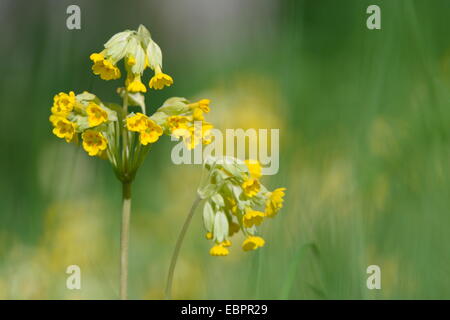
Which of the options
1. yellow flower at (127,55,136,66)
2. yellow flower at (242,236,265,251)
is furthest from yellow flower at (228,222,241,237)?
yellow flower at (127,55,136,66)

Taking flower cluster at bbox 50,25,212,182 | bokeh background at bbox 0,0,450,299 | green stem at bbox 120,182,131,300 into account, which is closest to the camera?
green stem at bbox 120,182,131,300

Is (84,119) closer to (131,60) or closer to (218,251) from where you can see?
(131,60)

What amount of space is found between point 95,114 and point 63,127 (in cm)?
12

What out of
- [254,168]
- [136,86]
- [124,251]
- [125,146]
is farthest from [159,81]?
[124,251]

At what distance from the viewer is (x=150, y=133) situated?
1705 mm

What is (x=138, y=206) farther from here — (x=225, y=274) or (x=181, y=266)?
(x=225, y=274)

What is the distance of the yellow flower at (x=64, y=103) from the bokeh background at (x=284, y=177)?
496 mm

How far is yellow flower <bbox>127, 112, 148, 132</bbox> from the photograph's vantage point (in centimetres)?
167

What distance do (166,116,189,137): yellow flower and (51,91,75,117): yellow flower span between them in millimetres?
249

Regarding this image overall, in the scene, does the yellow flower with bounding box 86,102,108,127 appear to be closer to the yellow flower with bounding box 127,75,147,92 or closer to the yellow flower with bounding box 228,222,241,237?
the yellow flower with bounding box 127,75,147,92

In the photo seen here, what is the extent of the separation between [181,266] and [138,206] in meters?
0.61

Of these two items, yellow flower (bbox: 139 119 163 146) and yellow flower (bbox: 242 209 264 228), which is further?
yellow flower (bbox: 242 209 264 228)

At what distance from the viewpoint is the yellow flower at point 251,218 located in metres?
1.79
